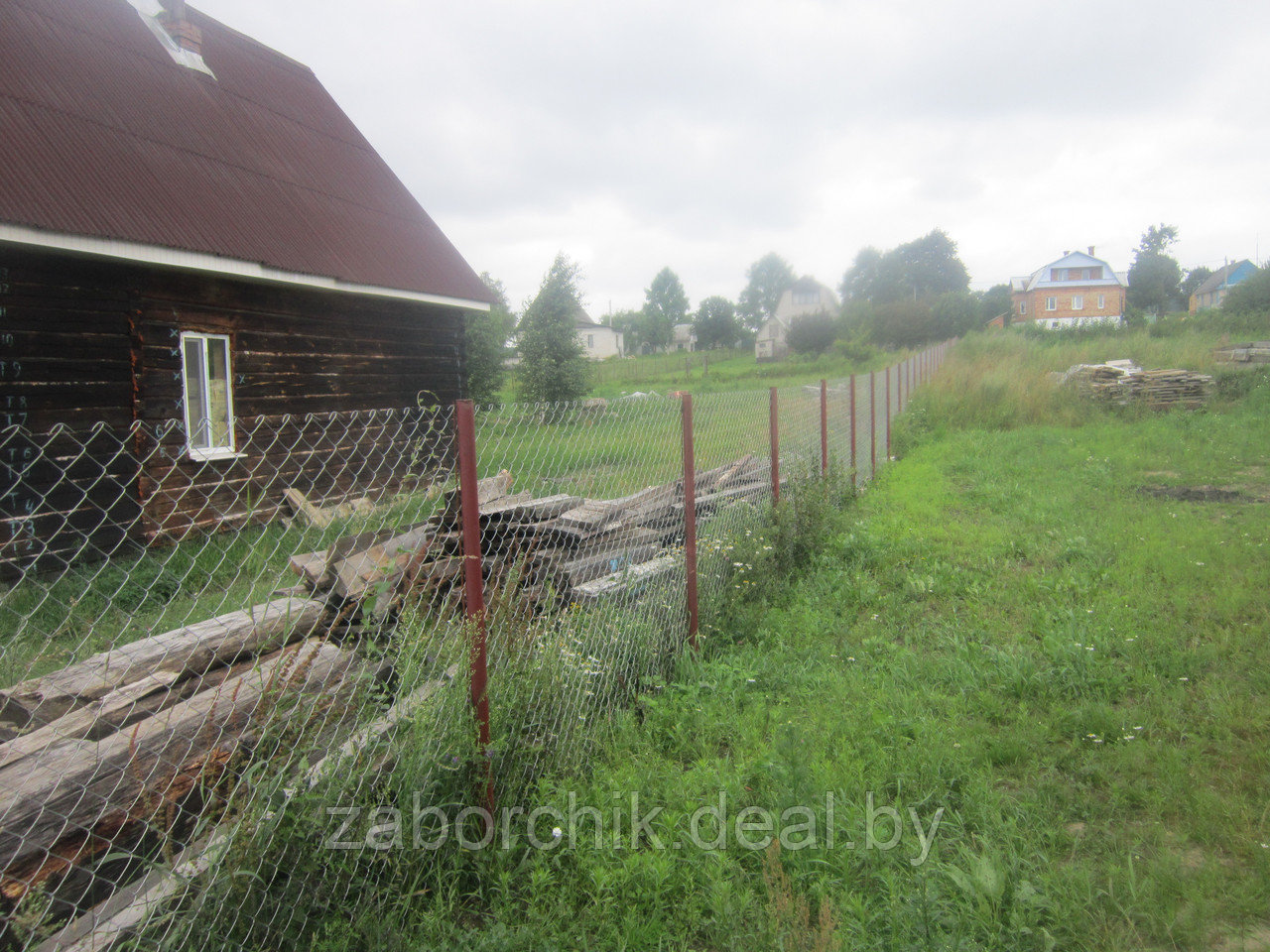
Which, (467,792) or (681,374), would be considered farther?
(681,374)

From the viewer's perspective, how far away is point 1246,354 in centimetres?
1838

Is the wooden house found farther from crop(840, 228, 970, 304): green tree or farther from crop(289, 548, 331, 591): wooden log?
crop(840, 228, 970, 304): green tree

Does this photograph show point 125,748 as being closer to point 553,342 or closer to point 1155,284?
point 553,342

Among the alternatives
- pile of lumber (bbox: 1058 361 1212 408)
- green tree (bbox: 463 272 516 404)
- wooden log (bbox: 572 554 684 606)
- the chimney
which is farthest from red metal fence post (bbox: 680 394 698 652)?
green tree (bbox: 463 272 516 404)

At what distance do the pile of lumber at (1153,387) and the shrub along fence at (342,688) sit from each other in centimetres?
1408

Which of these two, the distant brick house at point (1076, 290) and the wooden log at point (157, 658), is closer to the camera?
the wooden log at point (157, 658)

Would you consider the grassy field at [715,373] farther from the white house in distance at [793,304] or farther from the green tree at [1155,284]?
the green tree at [1155,284]

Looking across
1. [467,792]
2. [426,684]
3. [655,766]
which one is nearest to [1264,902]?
[655,766]

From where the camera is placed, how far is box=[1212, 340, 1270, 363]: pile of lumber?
18.0m

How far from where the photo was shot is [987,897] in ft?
8.09

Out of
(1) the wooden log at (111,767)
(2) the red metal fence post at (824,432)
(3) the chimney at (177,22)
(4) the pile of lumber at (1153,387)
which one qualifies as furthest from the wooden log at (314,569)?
(4) the pile of lumber at (1153,387)

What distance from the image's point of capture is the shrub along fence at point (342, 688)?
2051 mm

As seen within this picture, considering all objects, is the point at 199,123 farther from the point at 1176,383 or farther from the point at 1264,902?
the point at 1176,383

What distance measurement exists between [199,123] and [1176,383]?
17.8 meters
